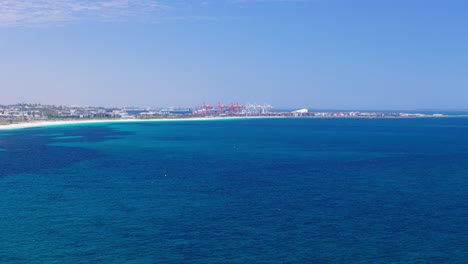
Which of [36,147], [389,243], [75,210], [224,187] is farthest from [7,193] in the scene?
[36,147]

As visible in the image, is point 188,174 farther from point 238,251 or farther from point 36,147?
point 36,147

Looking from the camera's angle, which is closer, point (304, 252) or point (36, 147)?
point (304, 252)

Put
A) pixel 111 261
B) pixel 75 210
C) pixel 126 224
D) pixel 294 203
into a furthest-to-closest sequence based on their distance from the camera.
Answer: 1. pixel 294 203
2. pixel 75 210
3. pixel 126 224
4. pixel 111 261

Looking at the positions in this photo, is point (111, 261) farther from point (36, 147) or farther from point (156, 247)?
point (36, 147)

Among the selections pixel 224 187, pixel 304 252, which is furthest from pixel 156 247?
pixel 224 187

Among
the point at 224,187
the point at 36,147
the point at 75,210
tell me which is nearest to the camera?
the point at 75,210

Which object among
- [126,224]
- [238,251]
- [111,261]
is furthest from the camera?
[126,224]

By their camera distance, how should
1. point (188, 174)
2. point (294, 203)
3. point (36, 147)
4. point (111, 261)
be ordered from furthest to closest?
point (36, 147) → point (188, 174) → point (294, 203) → point (111, 261)
